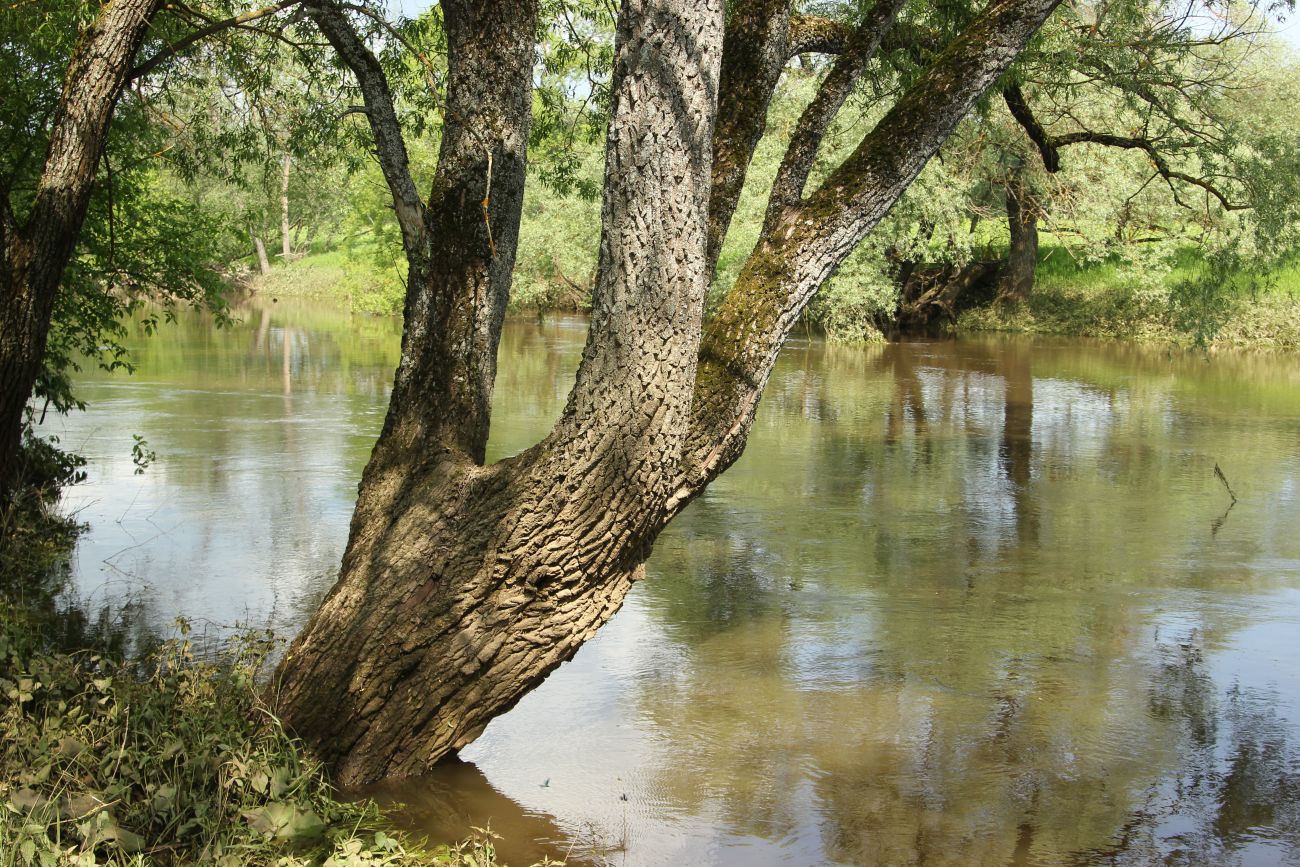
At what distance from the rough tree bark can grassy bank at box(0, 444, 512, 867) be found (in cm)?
31

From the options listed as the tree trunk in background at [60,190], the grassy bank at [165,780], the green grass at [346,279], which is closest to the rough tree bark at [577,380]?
the grassy bank at [165,780]

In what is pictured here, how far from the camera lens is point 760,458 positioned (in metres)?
14.0

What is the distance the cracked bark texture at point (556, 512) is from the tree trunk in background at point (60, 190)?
6.87 ft

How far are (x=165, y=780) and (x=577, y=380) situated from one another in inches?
80.9

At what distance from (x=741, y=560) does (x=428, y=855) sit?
5193 mm

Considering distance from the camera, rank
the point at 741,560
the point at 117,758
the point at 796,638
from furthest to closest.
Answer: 1. the point at 741,560
2. the point at 796,638
3. the point at 117,758

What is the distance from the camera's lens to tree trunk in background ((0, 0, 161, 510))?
256 inches

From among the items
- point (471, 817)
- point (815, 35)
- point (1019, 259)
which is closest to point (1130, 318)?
point (1019, 259)

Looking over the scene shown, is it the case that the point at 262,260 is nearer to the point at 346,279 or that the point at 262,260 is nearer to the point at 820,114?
the point at 346,279

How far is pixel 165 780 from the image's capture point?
4504 millimetres

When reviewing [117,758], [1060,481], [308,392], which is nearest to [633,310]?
[117,758]

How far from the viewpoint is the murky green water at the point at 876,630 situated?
5.48 metres

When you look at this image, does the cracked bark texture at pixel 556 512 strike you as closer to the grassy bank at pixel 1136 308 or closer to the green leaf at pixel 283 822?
the green leaf at pixel 283 822

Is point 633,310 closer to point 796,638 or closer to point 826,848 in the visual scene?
point 826,848
